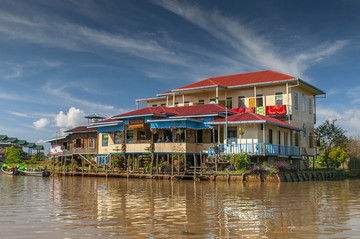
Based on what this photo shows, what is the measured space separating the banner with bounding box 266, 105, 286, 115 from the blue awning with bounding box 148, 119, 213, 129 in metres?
6.12

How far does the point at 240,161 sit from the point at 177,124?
22.8ft

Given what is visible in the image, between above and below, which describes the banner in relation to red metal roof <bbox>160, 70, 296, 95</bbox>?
below

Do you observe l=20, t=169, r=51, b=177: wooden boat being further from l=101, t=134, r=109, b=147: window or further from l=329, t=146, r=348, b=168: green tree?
l=329, t=146, r=348, b=168: green tree

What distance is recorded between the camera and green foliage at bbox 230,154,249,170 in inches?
1000

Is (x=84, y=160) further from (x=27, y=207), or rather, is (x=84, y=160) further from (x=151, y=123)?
(x=27, y=207)

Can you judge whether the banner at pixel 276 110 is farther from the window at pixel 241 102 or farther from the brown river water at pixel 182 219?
the brown river water at pixel 182 219

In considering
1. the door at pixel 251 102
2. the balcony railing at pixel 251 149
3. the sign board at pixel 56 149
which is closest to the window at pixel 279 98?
the door at pixel 251 102

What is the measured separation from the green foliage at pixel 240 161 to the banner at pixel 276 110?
8209mm

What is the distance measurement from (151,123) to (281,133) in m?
11.1

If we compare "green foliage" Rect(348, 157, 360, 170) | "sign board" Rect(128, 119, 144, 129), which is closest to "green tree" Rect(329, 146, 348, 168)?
"green foliage" Rect(348, 157, 360, 170)

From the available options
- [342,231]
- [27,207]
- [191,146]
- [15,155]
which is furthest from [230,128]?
[15,155]

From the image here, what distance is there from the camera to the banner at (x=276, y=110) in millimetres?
31891

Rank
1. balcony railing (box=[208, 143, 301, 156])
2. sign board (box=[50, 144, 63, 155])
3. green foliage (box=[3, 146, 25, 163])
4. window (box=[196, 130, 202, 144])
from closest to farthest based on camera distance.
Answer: balcony railing (box=[208, 143, 301, 156]) < window (box=[196, 130, 202, 144]) < sign board (box=[50, 144, 63, 155]) < green foliage (box=[3, 146, 25, 163])

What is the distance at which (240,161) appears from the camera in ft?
83.4
